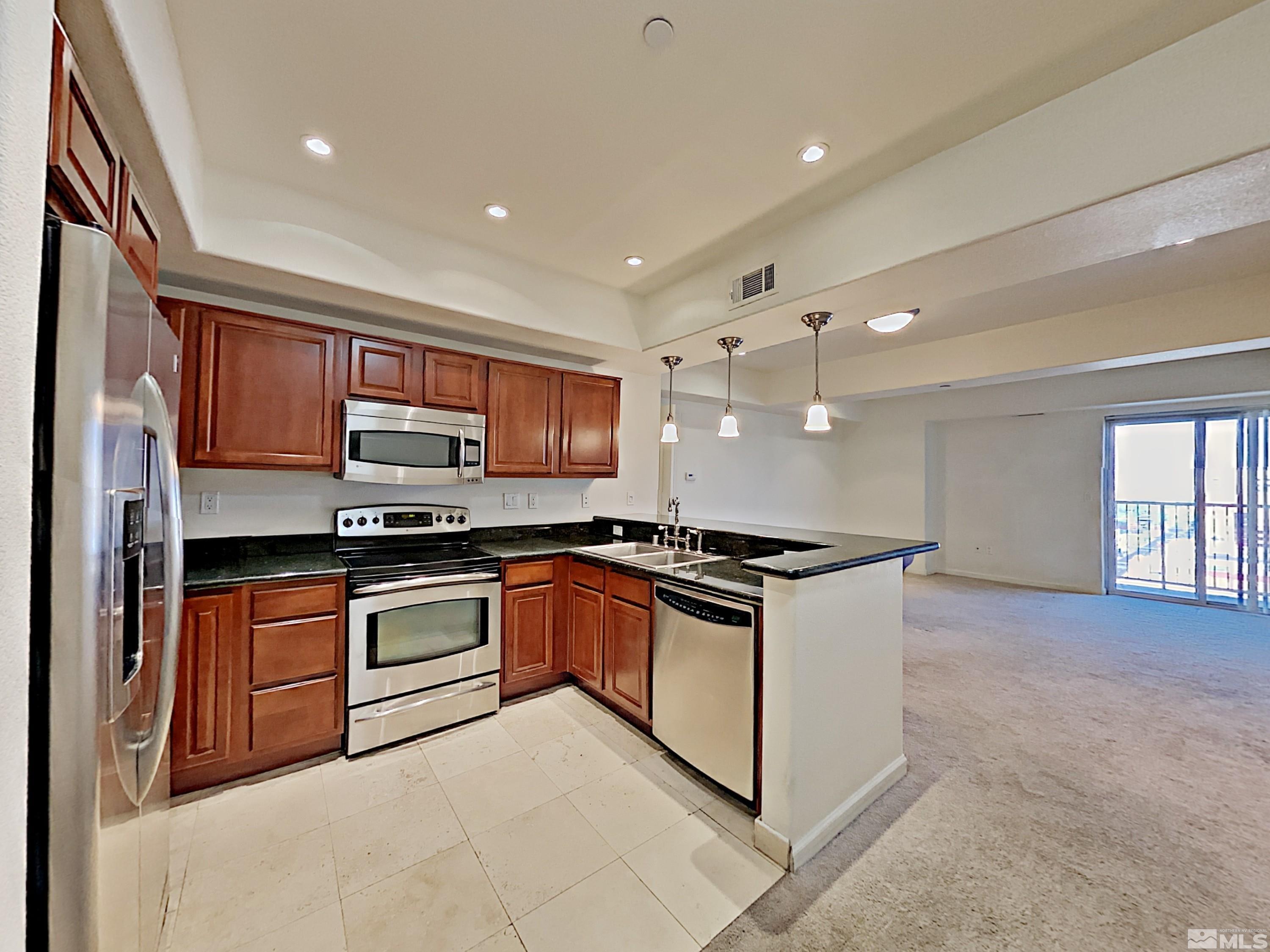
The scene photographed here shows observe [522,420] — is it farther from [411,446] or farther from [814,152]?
[814,152]

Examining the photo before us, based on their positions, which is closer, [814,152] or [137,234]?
[137,234]

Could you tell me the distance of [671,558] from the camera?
3260mm

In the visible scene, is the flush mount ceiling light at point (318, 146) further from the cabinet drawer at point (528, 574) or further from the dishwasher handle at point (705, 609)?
the dishwasher handle at point (705, 609)

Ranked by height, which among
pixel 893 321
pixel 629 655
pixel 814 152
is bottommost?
pixel 629 655

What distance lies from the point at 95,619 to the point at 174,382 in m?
0.98

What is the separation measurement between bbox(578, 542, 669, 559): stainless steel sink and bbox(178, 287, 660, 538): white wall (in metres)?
0.62

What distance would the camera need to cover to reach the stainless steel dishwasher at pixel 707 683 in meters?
2.02

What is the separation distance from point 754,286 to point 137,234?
2.54 m

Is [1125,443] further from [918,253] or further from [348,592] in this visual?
[348,592]

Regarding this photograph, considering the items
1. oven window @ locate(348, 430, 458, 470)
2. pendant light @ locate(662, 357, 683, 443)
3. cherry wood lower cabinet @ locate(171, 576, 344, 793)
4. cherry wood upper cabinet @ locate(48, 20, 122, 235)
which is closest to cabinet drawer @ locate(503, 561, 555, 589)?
oven window @ locate(348, 430, 458, 470)

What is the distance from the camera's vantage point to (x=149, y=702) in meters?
1.12

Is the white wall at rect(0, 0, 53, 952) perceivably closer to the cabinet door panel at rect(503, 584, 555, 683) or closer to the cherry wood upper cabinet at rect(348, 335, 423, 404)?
the cherry wood upper cabinet at rect(348, 335, 423, 404)

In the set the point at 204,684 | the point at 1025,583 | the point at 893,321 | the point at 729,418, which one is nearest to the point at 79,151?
the point at 204,684

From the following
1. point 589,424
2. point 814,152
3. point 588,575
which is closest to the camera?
point 814,152
